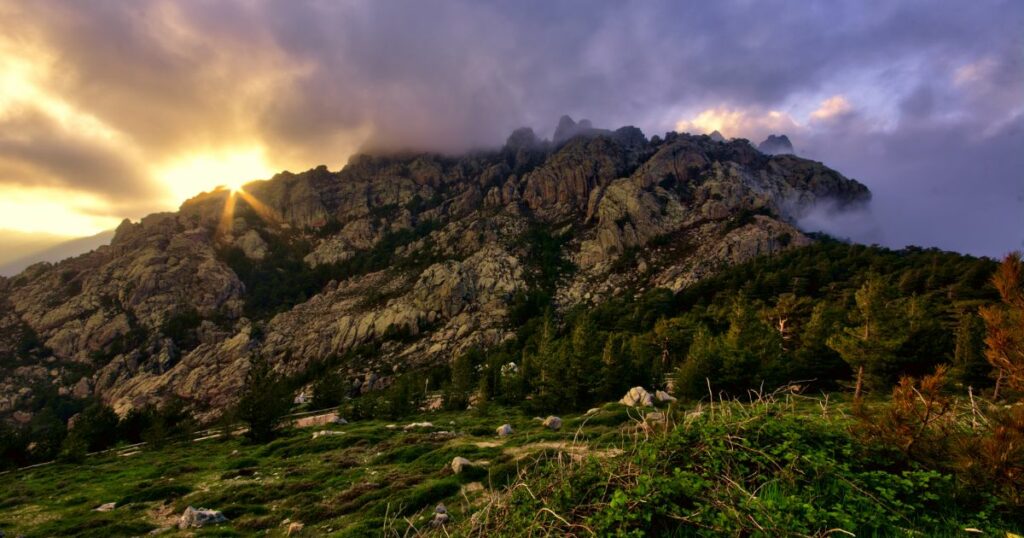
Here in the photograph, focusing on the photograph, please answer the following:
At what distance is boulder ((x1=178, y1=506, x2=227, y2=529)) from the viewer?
54.7 ft

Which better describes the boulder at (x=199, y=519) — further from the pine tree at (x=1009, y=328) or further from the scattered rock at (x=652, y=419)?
the pine tree at (x=1009, y=328)

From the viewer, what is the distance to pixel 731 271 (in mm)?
127875

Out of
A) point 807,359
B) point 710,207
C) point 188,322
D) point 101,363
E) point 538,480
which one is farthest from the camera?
point 710,207

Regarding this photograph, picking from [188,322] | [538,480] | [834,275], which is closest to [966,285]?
[834,275]

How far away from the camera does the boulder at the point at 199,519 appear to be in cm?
1667

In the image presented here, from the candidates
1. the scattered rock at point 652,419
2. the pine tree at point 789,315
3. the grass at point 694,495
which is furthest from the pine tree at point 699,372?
the grass at point 694,495

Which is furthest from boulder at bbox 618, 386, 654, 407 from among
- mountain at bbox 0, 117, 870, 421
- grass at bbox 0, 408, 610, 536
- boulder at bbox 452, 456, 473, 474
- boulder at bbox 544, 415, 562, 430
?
mountain at bbox 0, 117, 870, 421

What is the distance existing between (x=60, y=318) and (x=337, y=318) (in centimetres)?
13311

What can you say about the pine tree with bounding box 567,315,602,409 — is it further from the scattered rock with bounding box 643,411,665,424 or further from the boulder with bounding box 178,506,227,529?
the boulder with bounding box 178,506,227,529

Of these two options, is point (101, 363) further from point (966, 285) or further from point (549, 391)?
point (966, 285)

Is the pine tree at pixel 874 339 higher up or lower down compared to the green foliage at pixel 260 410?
higher up

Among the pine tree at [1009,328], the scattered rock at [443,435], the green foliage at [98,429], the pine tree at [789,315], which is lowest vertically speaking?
the green foliage at [98,429]

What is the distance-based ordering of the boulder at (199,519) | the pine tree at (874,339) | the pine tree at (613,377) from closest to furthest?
the boulder at (199,519) → the pine tree at (874,339) → the pine tree at (613,377)

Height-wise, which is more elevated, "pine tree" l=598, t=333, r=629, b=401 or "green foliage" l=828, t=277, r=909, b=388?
"green foliage" l=828, t=277, r=909, b=388
